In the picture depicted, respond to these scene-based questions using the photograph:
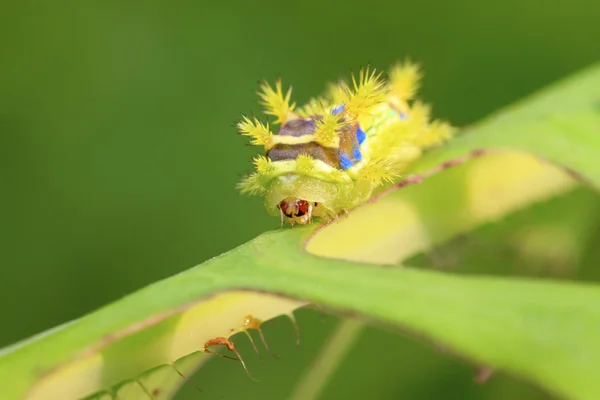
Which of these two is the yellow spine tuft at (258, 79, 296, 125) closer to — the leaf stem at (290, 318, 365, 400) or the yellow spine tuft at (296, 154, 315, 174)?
the yellow spine tuft at (296, 154, 315, 174)

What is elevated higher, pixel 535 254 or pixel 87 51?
pixel 87 51

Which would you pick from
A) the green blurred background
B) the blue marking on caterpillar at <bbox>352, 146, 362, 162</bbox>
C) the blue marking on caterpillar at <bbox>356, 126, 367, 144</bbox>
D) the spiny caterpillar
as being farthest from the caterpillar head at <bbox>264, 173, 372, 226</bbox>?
the green blurred background

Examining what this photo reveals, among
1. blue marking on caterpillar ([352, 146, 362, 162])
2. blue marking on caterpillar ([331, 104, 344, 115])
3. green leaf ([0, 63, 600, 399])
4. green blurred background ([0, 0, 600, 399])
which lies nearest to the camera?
green leaf ([0, 63, 600, 399])

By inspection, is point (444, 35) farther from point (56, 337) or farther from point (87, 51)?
point (56, 337)

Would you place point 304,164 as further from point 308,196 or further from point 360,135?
point 360,135

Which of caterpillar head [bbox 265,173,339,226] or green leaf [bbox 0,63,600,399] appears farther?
caterpillar head [bbox 265,173,339,226]

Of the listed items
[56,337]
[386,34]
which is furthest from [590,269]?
[386,34]
